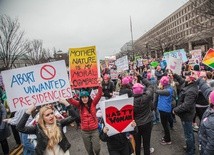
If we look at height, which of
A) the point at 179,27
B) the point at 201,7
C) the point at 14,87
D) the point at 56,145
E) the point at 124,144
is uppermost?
the point at 179,27

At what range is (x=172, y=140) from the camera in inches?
270

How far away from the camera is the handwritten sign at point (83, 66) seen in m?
6.86

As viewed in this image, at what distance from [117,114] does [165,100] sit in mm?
2741

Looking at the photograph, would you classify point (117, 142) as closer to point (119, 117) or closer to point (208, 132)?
point (119, 117)

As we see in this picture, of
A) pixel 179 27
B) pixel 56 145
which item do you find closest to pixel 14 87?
pixel 56 145

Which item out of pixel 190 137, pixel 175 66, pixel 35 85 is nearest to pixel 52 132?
pixel 35 85

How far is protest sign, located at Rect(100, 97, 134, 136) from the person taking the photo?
4055mm

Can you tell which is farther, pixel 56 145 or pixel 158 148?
pixel 158 148

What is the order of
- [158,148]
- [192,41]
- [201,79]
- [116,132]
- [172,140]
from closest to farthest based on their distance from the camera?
[116,132] < [201,79] < [158,148] < [172,140] < [192,41]

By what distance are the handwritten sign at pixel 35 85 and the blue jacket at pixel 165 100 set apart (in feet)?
9.24

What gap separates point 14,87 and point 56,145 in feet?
4.63

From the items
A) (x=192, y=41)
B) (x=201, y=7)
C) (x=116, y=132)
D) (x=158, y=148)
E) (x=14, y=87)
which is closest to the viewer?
(x=116, y=132)

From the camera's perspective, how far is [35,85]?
4562 mm

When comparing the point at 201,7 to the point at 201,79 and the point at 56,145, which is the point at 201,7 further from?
the point at 56,145
